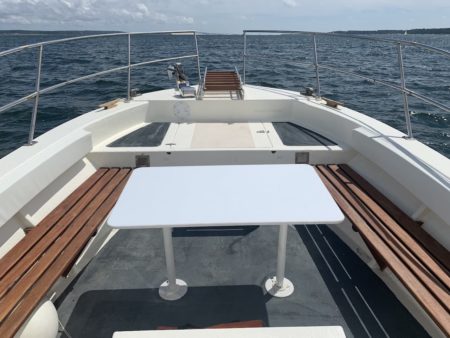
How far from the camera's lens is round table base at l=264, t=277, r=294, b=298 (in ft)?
8.44

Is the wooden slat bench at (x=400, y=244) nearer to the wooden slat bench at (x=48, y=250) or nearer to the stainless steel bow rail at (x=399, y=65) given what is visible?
the stainless steel bow rail at (x=399, y=65)

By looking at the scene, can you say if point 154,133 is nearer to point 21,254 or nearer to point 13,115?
point 21,254

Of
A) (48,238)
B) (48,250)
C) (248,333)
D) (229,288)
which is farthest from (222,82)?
(248,333)

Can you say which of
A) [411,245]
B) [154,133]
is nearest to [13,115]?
[154,133]

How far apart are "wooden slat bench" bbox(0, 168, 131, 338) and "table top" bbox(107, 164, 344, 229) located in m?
0.64

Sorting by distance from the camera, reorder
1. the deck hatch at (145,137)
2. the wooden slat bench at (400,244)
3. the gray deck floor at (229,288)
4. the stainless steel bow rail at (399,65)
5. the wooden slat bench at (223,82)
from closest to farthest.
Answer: the wooden slat bench at (400,244), the gray deck floor at (229,288), the stainless steel bow rail at (399,65), the deck hatch at (145,137), the wooden slat bench at (223,82)

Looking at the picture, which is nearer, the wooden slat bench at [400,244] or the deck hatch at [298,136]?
the wooden slat bench at [400,244]

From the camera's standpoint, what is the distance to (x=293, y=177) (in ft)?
7.35

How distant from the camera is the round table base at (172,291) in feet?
8.39

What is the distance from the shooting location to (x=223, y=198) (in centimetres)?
201

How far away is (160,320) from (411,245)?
5.76ft

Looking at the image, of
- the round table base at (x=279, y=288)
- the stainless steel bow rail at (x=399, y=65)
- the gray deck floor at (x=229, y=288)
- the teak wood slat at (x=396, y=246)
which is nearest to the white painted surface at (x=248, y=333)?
the teak wood slat at (x=396, y=246)

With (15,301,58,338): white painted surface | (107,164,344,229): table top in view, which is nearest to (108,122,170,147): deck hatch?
(107,164,344,229): table top

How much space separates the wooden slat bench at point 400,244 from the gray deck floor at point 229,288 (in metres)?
0.38
